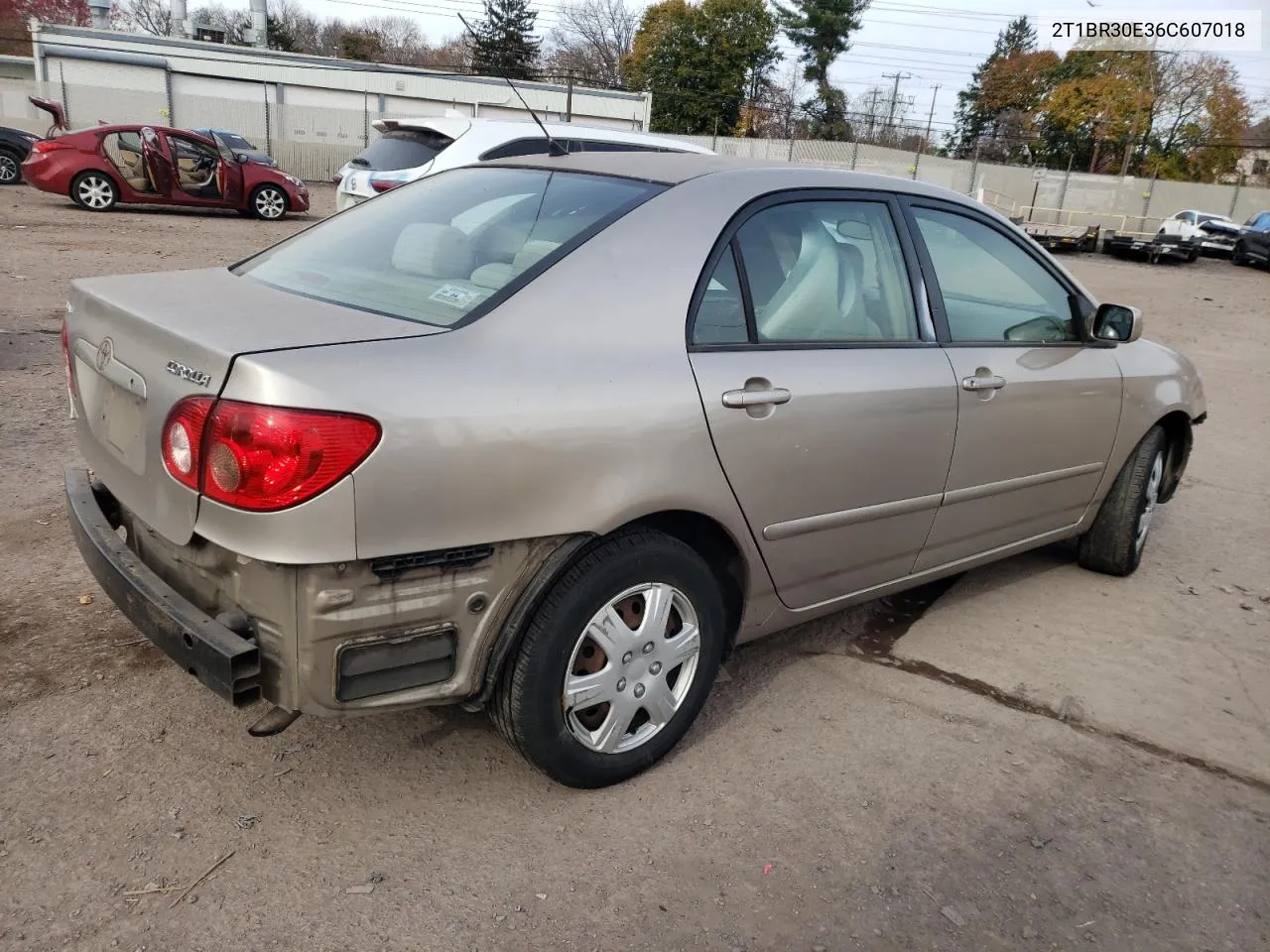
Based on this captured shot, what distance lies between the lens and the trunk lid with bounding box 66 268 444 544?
7.15 ft

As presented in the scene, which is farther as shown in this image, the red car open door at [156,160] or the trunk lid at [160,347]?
the red car open door at [156,160]

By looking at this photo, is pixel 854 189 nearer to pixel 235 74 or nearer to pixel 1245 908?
pixel 1245 908

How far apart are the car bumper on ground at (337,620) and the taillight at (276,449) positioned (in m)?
0.16

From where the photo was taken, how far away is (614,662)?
102 inches

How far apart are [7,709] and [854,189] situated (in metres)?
3.02

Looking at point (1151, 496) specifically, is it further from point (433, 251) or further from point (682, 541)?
point (433, 251)

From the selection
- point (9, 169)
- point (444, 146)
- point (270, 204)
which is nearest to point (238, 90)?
point (9, 169)

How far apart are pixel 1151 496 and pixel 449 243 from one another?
353 cm

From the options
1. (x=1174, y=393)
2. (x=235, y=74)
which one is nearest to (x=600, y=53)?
(x=235, y=74)

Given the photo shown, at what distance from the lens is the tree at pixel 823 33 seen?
62469 millimetres

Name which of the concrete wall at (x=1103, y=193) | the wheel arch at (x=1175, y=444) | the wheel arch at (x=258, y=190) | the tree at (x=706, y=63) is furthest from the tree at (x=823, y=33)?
the wheel arch at (x=1175, y=444)

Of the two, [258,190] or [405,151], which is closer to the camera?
[405,151]

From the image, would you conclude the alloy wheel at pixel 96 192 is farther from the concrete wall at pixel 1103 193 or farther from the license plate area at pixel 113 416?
the concrete wall at pixel 1103 193

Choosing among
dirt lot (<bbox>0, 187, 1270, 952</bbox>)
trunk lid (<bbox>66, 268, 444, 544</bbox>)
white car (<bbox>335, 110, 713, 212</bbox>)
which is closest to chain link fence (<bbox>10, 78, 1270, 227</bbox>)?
white car (<bbox>335, 110, 713, 212</bbox>)
